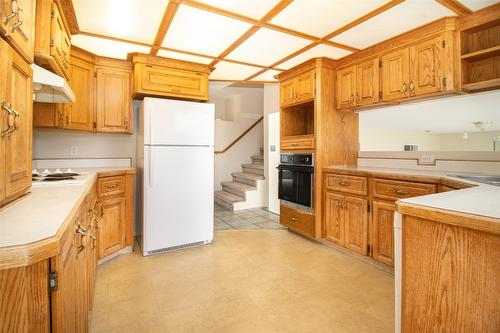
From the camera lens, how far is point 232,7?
189 centimetres

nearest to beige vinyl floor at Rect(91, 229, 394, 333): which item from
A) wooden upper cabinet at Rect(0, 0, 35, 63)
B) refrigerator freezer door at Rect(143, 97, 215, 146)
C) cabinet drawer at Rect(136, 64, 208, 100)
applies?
refrigerator freezer door at Rect(143, 97, 215, 146)

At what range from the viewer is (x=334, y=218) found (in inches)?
111

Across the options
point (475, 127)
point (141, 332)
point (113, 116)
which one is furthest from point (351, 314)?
point (113, 116)

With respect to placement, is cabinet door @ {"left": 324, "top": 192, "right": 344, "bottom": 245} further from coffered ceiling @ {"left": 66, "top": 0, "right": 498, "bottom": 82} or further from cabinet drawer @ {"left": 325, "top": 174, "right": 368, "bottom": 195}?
coffered ceiling @ {"left": 66, "top": 0, "right": 498, "bottom": 82}

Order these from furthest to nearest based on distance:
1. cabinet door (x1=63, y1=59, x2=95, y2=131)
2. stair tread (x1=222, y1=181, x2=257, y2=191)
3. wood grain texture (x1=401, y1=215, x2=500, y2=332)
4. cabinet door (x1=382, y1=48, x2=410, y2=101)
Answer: stair tread (x1=222, y1=181, x2=257, y2=191) < cabinet door (x1=63, y1=59, x2=95, y2=131) < cabinet door (x1=382, y1=48, x2=410, y2=101) < wood grain texture (x1=401, y1=215, x2=500, y2=332)

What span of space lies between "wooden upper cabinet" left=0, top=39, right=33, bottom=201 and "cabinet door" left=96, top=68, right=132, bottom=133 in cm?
182

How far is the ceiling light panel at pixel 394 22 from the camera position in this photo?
1.88 metres

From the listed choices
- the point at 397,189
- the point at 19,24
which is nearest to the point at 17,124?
the point at 19,24

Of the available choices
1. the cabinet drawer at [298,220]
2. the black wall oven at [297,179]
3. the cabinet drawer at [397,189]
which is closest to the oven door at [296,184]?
the black wall oven at [297,179]

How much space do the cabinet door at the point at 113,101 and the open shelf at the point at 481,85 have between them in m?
3.23

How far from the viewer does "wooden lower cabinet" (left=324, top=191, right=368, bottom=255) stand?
2.50 metres

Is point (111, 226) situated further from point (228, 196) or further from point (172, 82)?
point (228, 196)

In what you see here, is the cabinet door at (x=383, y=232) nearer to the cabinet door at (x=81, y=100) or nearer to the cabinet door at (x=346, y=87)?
the cabinet door at (x=346, y=87)

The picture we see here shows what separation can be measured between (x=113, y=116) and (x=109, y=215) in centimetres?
110
